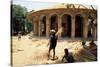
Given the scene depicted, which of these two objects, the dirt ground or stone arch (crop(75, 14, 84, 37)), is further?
stone arch (crop(75, 14, 84, 37))

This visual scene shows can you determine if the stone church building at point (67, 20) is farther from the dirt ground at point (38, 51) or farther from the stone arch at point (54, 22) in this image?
the dirt ground at point (38, 51)

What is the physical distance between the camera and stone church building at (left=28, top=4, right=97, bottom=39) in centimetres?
241

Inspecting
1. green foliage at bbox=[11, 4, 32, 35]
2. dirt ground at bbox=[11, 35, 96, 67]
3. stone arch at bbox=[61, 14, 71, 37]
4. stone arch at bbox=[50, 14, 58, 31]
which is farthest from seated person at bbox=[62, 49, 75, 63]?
green foliage at bbox=[11, 4, 32, 35]

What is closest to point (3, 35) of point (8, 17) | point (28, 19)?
point (8, 17)

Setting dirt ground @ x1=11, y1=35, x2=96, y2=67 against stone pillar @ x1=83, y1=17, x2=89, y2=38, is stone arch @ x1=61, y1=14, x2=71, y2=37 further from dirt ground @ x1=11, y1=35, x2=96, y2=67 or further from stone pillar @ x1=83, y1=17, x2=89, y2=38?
stone pillar @ x1=83, y1=17, x2=89, y2=38

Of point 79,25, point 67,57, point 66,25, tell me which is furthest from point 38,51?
point 79,25

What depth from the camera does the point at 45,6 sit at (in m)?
2.43

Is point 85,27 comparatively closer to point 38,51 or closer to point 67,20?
point 67,20

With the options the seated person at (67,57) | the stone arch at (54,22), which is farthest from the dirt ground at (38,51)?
the stone arch at (54,22)

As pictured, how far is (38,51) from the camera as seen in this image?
239 cm

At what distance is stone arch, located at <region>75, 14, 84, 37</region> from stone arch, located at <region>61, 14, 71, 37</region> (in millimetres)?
105

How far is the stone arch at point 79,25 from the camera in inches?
102

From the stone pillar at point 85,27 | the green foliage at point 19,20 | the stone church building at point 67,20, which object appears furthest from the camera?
the stone pillar at point 85,27

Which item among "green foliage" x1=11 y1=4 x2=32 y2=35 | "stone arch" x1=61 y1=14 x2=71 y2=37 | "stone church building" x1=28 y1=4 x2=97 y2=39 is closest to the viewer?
"green foliage" x1=11 y1=4 x2=32 y2=35
